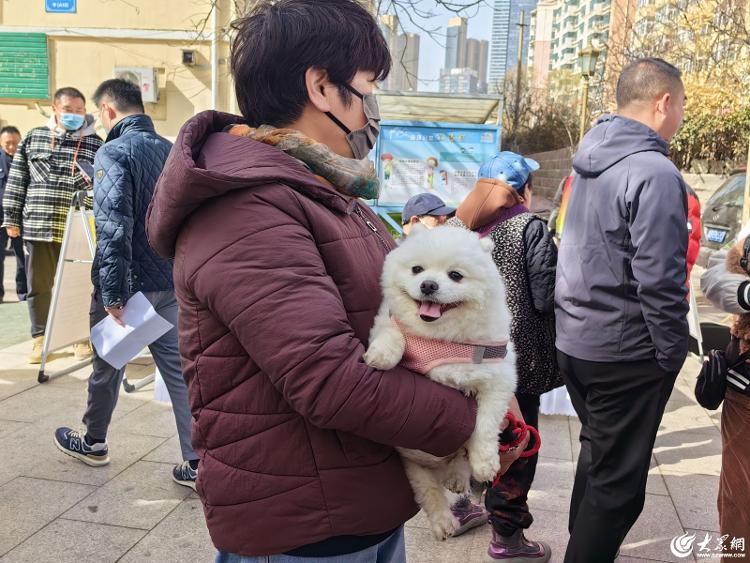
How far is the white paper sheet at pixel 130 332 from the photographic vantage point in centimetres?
406

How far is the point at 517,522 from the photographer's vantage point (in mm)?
3439

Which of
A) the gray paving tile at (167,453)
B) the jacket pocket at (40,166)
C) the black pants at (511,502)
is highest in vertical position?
the jacket pocket at (40,166)

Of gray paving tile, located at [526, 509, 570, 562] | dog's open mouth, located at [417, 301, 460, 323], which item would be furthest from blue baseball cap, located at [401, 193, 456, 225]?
dog's open mouth, located at [417, 301, 460, 323]

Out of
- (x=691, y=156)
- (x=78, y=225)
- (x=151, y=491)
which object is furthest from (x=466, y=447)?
(x=691, y=156)

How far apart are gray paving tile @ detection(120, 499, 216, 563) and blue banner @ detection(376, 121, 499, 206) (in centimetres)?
485

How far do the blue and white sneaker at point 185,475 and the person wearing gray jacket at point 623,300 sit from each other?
7.33 ft

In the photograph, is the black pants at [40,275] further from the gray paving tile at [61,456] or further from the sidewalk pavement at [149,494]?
the gray paving tile at [61,456]

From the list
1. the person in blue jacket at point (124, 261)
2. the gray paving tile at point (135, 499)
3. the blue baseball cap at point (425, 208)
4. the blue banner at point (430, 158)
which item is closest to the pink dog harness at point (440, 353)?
the gray paving tile at point (135, 499)

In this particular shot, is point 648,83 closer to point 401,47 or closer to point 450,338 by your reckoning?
point 450,338

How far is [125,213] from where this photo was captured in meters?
4.09

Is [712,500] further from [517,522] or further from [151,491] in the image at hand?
[151,491]

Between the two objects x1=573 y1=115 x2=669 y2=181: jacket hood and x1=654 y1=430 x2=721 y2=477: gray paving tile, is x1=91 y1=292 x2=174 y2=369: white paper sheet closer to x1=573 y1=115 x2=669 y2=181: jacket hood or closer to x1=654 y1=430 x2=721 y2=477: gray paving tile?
x1=573 y1=115 x2=669 y2=181: jacket hood

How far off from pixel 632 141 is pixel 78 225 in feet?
15.3

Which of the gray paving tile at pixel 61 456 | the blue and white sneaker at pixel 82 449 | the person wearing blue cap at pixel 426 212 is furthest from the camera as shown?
the person wearing blue cap at pixel 426 212
